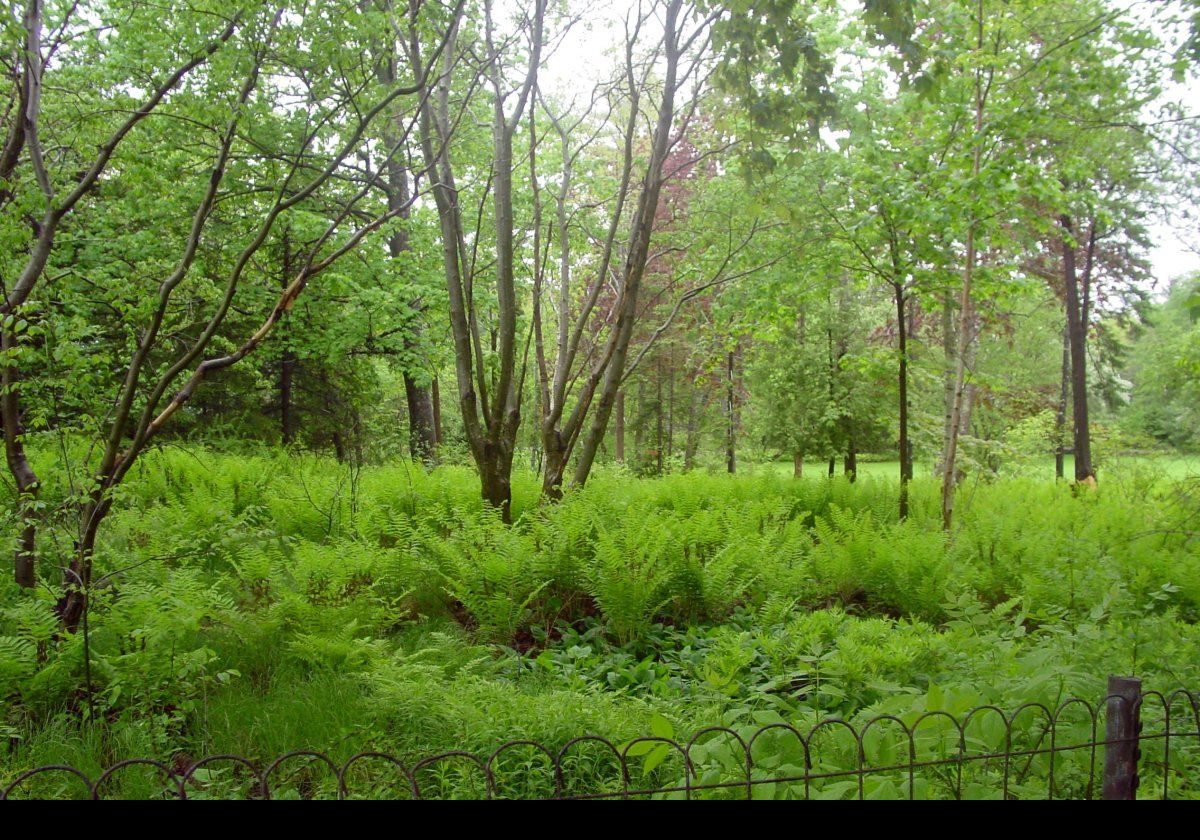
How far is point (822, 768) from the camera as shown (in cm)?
266

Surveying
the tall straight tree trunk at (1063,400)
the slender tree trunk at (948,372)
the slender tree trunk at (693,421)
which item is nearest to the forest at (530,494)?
the slender tree trunk at (948,372)

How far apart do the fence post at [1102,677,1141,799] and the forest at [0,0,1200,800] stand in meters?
0.01

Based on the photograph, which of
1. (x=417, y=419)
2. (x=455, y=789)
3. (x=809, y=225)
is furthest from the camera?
(x=417, y=419)

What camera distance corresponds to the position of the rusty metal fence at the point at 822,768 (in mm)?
2516

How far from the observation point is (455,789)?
2879 mm

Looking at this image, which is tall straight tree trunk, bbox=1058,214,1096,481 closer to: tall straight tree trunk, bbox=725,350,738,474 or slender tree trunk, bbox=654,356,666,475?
tall straight tree trunk, bbox=725,350,738,474

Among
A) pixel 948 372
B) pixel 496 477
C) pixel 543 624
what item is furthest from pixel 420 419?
pixel 543 624

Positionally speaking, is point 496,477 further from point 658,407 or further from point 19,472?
point 658,407

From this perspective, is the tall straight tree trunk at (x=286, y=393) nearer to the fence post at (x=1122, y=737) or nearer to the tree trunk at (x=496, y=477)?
the tree trunk at (x=496, y=477)

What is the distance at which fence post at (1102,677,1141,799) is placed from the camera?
2428 millimetres

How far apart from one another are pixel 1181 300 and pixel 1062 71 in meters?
4.59
